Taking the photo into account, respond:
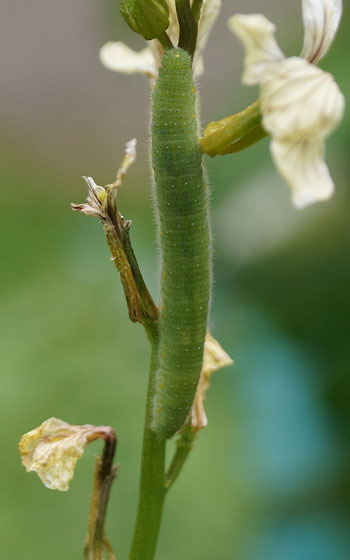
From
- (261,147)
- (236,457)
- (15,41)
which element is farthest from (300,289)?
(15,41)

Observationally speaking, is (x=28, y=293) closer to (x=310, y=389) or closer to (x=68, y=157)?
(x=310, y=389)

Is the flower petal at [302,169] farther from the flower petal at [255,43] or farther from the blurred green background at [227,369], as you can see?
the blurred green background at [227,369]

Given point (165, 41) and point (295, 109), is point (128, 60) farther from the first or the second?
point (295, 109)

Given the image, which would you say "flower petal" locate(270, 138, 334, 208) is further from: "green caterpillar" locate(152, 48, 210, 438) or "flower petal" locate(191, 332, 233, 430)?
"flower petal" locate(191, 332, 233, 430)

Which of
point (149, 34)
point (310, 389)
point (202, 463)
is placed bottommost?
point (202, 463)

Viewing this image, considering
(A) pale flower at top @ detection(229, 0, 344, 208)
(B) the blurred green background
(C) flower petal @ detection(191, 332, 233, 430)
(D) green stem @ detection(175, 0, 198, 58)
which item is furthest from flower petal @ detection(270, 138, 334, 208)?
(B) the blurred green background

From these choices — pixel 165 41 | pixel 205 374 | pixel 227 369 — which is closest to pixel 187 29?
pixel 165 41
